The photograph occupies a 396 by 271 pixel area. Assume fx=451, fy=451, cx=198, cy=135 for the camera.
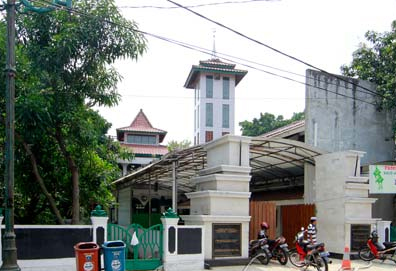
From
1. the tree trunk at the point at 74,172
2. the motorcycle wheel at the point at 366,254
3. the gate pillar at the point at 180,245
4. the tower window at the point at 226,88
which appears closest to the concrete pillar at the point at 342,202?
the motorcycle wheel at the point at 366,254

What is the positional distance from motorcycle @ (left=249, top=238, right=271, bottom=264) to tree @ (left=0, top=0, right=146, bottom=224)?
5.54 metres

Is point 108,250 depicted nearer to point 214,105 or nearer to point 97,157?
point 97,157

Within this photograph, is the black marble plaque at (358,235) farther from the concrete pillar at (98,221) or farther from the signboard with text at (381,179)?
the concrete pillar at (98,221)

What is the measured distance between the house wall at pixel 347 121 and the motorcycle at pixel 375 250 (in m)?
6.54

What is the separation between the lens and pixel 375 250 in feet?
48.9

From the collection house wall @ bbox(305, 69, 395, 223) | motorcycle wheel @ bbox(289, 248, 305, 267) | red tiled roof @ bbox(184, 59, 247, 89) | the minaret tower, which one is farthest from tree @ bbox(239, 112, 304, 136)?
motorcycle wheel @ bbox(289, 248, 305, 267)

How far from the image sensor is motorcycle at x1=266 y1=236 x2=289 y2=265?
13727 millimetres

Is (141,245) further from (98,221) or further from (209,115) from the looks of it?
(209,115)

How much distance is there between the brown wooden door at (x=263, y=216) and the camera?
52.5 feet

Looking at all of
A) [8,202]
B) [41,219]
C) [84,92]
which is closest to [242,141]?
[84,92]

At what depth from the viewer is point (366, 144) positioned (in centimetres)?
2261

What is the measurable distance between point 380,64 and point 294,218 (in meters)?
10.4

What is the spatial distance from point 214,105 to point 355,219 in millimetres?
39856

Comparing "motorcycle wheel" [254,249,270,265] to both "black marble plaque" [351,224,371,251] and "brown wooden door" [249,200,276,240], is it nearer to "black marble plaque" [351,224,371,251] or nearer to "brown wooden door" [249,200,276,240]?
"brown wooden door" [249,200,276,240]
